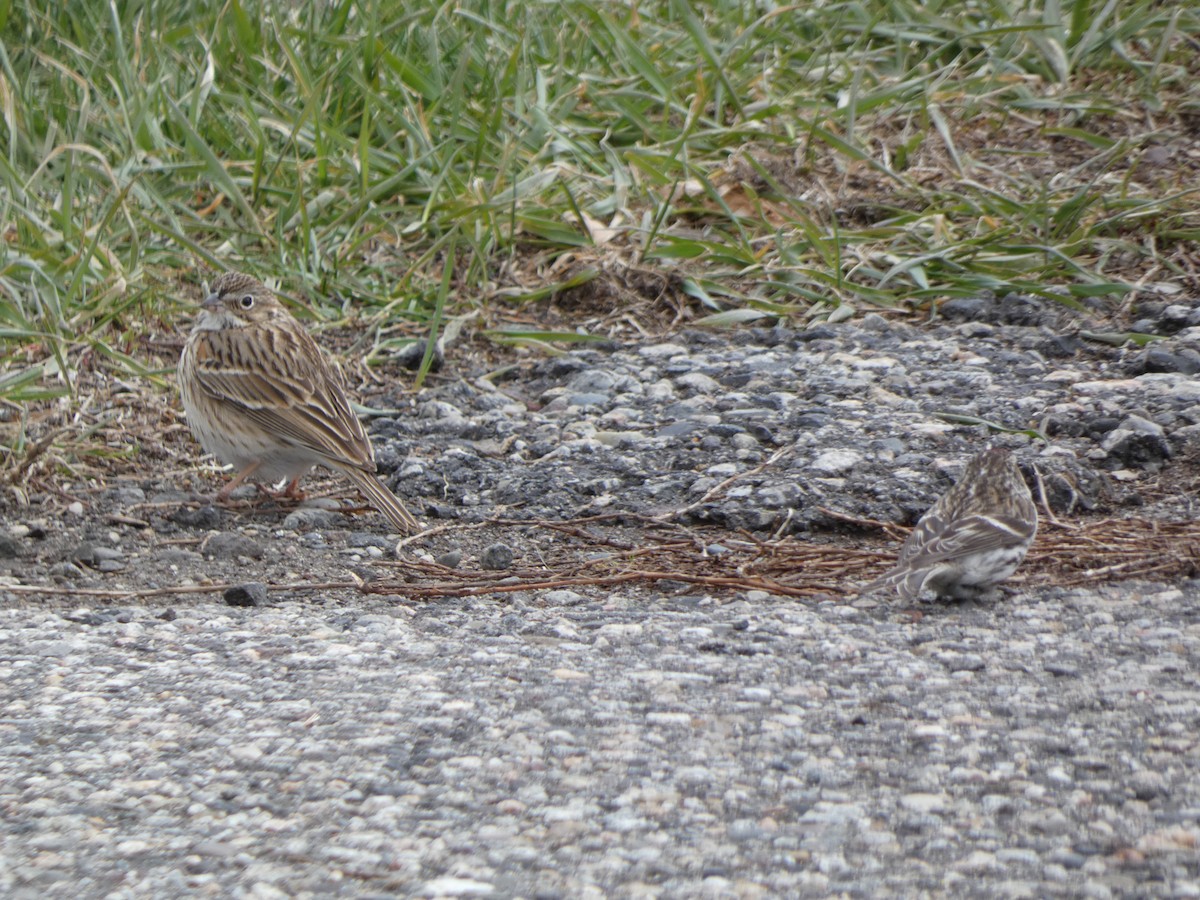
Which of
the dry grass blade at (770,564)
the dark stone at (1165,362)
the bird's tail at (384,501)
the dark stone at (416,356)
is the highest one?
the bird's tail at (384,501)

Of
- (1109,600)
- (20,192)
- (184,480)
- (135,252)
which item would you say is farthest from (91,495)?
(1109,600)

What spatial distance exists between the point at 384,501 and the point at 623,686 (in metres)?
2.02

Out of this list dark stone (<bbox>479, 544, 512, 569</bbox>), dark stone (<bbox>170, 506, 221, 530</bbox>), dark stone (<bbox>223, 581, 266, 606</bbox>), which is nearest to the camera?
dark stone (<bbox>223, 581, 266, 606</bbox>)

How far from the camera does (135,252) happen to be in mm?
7883

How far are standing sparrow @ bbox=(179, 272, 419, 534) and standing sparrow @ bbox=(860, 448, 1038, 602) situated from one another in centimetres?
211

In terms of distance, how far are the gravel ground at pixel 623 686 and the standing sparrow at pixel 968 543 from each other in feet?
0.40

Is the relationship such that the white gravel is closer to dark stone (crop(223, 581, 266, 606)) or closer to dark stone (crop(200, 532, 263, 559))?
dark stone (crop(223, 581, 266, 606))

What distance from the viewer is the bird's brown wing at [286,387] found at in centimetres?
630

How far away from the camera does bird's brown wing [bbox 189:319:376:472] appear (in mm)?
6305

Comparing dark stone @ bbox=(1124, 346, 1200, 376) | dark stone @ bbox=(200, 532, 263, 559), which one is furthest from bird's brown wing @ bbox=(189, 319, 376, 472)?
dark stone @ bbox=(1124, 346, 1200, 376)

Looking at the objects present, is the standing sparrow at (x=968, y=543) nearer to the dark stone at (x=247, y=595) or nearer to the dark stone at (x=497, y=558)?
the dark stone at (x=497, y=558)

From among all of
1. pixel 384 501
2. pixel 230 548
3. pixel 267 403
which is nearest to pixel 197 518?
pixel 230 548

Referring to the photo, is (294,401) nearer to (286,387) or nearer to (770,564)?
(286,387)

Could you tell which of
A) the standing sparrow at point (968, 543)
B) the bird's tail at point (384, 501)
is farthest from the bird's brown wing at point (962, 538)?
the bird's tail at point (384, 501)
